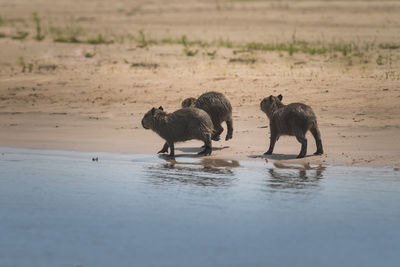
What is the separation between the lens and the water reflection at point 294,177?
8328 millimetres

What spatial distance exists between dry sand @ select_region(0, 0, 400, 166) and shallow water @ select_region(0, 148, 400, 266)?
1.26 metres

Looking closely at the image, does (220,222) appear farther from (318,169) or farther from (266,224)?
(318,169)

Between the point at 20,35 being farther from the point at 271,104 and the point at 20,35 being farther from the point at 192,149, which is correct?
the point at 271,104

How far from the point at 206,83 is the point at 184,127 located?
5136mm

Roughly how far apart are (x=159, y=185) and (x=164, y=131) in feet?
7.37

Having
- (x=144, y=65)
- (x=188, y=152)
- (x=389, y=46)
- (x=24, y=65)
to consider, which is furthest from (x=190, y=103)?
(x=389, y=46)

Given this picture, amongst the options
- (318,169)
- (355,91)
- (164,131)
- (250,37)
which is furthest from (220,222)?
(250,37)

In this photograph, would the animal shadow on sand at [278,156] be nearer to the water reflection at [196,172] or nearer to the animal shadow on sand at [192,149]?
the water reflection at [196,172]

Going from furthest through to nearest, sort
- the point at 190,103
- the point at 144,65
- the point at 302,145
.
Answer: the point at 144,65
the point at 190,103
the point at 302,145

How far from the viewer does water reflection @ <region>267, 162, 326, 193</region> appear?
8328mm

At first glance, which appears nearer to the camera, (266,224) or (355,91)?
(266,224)

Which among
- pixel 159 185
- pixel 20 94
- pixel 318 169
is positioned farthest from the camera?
pixel 20 94

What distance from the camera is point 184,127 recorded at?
10750 mm

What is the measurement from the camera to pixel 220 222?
6.99m
